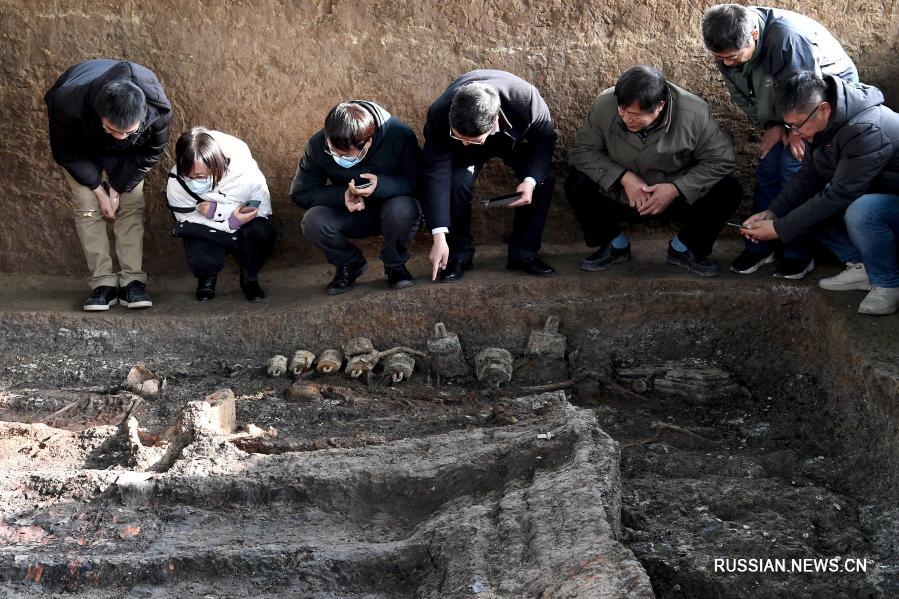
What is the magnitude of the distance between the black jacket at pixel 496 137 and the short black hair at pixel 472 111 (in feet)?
0.77

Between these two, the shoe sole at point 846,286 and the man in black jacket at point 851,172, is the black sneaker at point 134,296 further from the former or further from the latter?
the shoe sole at point 846,286

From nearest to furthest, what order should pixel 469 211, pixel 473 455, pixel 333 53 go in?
pixel 473 455 → pixel 469 211 → pixel 333 53

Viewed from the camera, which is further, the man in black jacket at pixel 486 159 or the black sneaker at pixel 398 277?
the black sneaker at pixel 398 277

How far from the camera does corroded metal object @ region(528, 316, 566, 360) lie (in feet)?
16.1

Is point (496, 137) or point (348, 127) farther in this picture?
point (496, 137)

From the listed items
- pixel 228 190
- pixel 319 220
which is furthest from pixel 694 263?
pixel 228 190

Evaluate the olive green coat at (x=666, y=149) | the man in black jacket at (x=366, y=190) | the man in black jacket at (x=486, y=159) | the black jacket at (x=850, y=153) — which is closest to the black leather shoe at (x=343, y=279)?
the man in black jacket at (x=366, y=190)

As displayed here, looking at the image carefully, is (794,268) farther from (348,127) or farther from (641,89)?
(348,127)

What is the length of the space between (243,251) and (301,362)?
766 millimetres

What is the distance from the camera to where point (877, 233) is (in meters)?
4.20

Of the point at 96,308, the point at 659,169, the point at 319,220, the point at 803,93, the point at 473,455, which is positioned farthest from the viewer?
the point at 96,308

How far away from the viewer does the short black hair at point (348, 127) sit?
4.62 metres

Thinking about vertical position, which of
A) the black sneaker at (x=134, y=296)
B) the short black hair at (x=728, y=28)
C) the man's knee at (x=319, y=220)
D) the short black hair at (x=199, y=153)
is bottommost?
the black sneaker at (x=134, y=296)

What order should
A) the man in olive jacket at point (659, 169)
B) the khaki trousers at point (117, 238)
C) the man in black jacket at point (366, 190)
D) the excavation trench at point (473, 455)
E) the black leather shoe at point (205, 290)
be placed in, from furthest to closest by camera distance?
the black leather shoe at point (205, 290), the khaki trousers at point (117, 238), the man in black jacket at point (366, 190), the man in olive jacket at point (659, 169), the excavation trench at point (473, 455)
